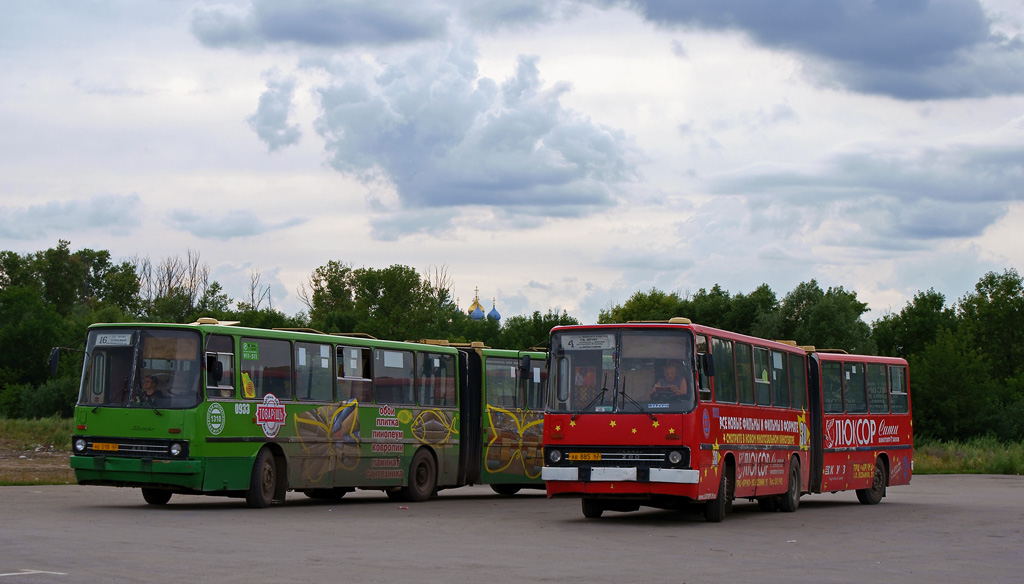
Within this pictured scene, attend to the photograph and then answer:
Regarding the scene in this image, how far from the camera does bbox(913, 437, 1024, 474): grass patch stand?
1945 inches

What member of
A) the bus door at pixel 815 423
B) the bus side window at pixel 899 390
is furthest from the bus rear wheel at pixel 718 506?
the bus side window at pixel 899 390

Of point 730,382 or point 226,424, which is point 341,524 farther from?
point 730,382

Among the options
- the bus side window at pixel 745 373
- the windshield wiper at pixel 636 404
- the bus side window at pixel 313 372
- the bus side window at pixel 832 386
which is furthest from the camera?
the bus side window at pixel 832 386

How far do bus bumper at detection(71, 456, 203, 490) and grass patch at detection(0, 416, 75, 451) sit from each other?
1272 inches

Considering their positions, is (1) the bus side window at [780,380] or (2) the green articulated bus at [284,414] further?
(1) the bus side window at [780,380]

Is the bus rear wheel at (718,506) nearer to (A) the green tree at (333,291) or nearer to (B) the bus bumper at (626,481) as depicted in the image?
(B) the bus bumper at (626,481)

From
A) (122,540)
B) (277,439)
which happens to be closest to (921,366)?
(277,439)

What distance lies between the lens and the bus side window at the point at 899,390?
96.1 feet

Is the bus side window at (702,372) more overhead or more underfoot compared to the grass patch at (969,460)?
more overhead

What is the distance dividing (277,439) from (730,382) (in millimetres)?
7554

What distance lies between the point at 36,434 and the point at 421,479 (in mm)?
33310

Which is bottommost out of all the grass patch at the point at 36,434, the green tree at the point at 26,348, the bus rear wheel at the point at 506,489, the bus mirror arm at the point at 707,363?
the bus rear wheel at the point at 506,489

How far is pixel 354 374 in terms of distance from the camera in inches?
947

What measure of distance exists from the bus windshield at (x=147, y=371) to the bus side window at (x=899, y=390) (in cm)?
1626
